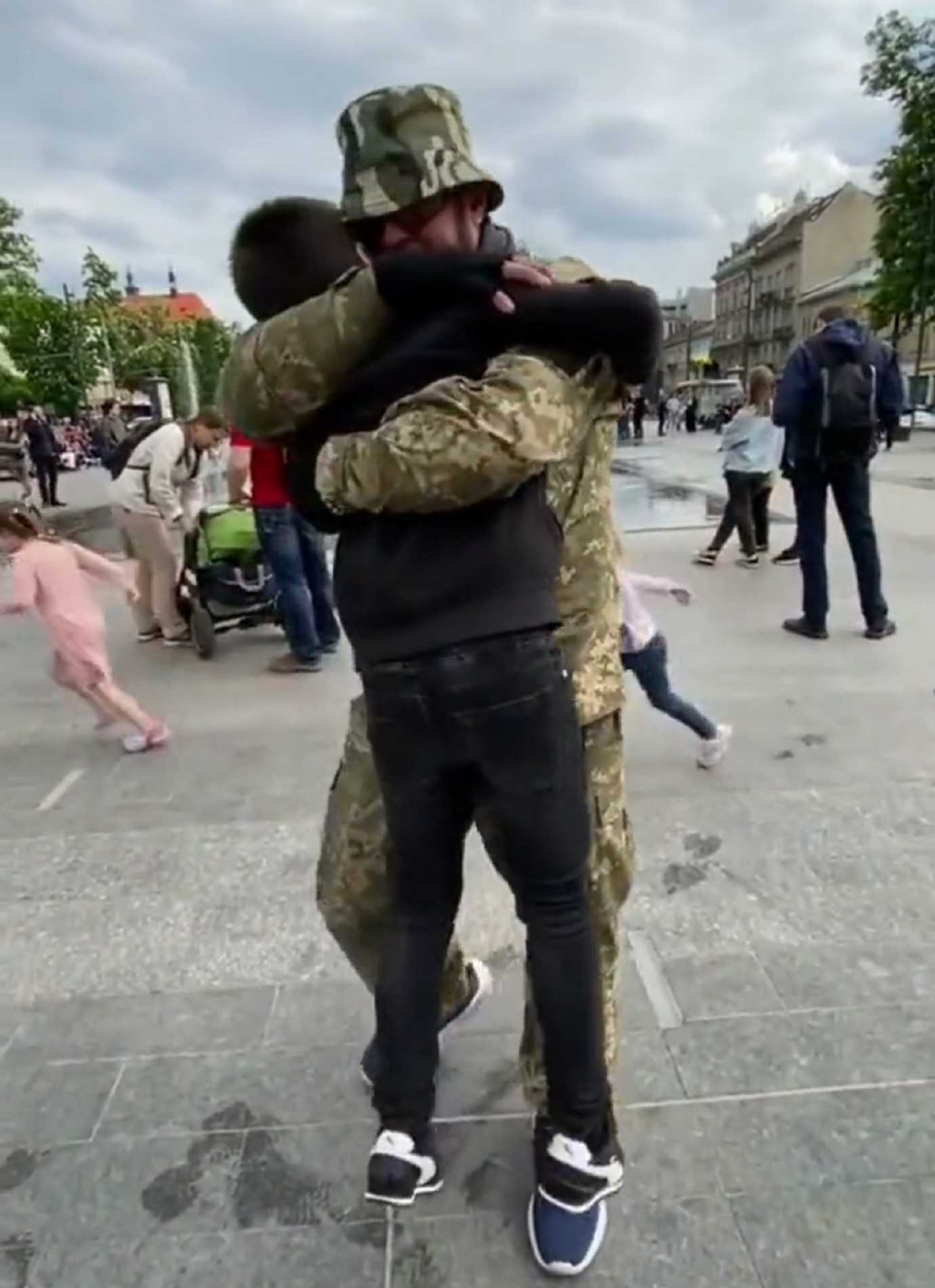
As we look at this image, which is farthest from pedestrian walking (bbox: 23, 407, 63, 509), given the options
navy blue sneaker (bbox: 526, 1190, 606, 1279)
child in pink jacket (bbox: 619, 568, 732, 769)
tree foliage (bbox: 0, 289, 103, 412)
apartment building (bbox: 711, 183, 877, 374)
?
apartment building (bbox: 711, 183, 877, 374)

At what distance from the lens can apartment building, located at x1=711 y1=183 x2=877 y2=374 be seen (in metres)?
84.8

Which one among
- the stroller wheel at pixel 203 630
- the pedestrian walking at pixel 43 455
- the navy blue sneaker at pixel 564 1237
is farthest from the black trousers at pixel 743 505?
the pedestrian walking at pixel 43 455

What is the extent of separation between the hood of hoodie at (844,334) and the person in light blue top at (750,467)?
7.45 feet

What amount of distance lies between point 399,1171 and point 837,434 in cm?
492

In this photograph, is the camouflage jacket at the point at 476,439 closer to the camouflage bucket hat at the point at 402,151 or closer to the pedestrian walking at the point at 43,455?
the camouflage bucket hat at the point at 402,151

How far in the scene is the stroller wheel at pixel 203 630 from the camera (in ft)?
20.4

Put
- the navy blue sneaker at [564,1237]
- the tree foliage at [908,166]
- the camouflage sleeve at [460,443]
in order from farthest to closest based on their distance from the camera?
1. the tree foliage at [908,166]
2. the navy blue sneaker at [564,1237]
3. the camouflage sleeve at [460,443]

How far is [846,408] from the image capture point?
5.59 meters

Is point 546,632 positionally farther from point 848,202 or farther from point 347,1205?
point 848,202

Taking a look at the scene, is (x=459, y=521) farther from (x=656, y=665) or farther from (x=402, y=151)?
(x=656, y=665)

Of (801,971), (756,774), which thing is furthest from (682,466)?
(801,971)

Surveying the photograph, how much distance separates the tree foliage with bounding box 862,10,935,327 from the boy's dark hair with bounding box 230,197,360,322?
124 ft

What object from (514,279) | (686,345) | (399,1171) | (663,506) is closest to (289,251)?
(514,279)

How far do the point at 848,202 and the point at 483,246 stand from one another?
9674cm
